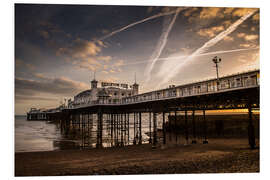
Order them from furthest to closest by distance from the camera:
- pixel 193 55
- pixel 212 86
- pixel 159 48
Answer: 1. pixel 159 48
2. pixel 193 55
3. pixel 212 86

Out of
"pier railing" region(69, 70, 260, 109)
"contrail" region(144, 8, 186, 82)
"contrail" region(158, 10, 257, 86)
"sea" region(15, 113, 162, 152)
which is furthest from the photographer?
"sea" region(15, 113, 162, 152)

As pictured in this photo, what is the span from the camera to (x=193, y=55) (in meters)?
11.9

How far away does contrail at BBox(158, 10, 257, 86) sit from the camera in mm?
10391

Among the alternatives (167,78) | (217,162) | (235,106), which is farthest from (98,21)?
(235,106)

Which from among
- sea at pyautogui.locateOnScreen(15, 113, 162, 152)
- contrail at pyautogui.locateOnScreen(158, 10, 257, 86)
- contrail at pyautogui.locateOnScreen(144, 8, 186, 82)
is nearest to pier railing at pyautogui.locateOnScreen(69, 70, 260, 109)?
contrail at pyautogui.locateOnScreen(158, 10, 257, 86)

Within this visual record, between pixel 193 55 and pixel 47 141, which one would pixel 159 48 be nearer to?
pixel 193 55

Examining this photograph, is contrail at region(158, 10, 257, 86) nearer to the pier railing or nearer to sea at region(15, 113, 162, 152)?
the pier railing

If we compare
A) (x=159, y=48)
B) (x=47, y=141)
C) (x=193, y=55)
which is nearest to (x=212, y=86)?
(x=193, y=55)

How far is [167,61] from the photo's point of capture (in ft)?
40.9

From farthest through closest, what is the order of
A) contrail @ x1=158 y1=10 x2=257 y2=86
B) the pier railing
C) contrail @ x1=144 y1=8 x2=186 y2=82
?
contrail @ x1=144 y1=8 x2=186 y2=82 < contrail @ x1=158 y1=10 x2=257 y2=86 < the pier railing

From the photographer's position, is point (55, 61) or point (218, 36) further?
point (55, 61)

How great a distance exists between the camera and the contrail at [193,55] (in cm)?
1039
